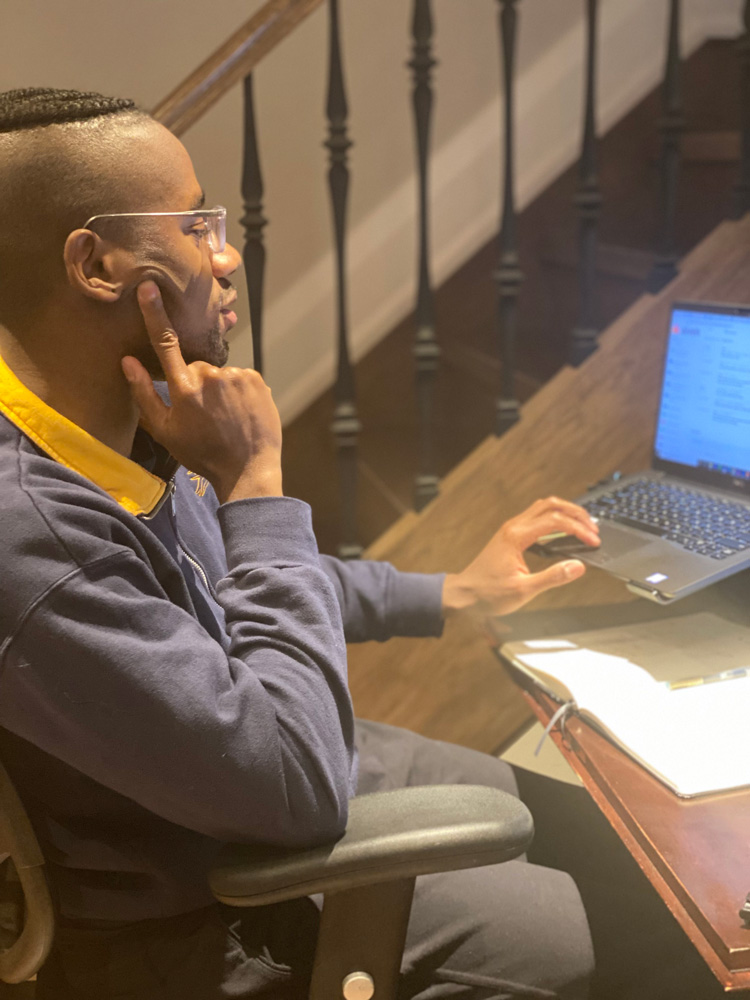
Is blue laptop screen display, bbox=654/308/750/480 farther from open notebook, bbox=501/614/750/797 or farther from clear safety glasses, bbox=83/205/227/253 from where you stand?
clear safety glasses, bbox=83/205/227/253

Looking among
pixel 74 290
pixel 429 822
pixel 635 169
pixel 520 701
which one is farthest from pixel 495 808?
pixel 635 169

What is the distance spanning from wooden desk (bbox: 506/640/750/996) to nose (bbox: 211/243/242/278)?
0.60 meters

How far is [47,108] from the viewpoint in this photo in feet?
2.82

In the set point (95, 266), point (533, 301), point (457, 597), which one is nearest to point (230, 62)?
point (95, 266)

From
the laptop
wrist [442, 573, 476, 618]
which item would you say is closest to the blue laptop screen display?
the laptop

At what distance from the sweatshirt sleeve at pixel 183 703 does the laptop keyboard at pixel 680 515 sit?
579mm

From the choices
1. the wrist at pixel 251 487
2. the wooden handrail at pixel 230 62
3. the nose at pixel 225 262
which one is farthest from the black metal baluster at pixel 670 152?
the wrist at pixel 251 487

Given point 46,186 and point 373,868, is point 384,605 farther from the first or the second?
point 46,186

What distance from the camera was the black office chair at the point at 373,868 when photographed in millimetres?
781

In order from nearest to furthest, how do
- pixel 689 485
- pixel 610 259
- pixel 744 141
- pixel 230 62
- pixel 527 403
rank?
pixel 689 485
pixel 230 62
pixel 744 141
pixel 527 403
pixel 610 259

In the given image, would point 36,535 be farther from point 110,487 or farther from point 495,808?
point 495,808

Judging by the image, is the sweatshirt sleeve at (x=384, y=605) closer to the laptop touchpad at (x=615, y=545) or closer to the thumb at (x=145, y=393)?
the laptop touchpad at (x=615, y=545)

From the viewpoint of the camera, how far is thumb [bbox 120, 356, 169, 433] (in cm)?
90

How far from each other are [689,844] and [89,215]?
2.47 ft
